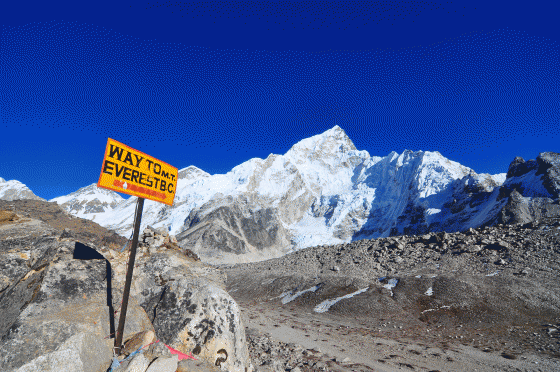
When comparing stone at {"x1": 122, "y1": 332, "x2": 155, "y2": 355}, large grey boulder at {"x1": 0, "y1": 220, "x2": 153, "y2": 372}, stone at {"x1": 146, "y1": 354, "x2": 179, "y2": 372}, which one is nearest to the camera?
large grey boulder at {"x1": 0, "y1": 220, "x2": 153, "y2": 372}

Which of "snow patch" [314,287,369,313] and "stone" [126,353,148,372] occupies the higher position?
"stone" [126,353,148,372]

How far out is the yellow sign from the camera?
6.15 metres

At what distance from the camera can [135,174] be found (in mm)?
6672

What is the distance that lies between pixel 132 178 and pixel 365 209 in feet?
599

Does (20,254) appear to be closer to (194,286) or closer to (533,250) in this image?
(194,286)

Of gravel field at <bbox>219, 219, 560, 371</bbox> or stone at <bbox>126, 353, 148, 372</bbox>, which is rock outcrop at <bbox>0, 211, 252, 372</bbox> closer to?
stone at <bbox>126, 353, 148, 372</bbox>

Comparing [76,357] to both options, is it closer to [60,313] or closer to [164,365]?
[60,313]

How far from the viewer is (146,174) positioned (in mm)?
6961

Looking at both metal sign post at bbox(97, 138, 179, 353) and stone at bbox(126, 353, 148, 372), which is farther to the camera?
metal sign post at bbox(97, 138, 179, 353)

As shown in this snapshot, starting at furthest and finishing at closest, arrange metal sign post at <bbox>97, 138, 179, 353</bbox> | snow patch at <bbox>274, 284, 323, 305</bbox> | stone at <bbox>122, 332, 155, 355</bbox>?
snow patch at <bbox>274, 284, 323, 305</bbox> < metal sign post at <bbox>97, 138, 179, 353</bbox> < stone at <bbox>122, 332, 155, 355</bbox>

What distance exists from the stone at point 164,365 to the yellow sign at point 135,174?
11.5 ft

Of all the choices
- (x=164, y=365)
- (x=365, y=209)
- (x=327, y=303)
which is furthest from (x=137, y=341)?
(x=365, y=209)

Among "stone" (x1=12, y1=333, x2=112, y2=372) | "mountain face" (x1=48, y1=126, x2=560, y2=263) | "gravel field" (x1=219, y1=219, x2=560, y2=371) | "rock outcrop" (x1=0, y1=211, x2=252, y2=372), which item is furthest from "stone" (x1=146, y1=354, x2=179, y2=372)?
"mountain face" (x1=48, y1=126, x2=560, y2=263)

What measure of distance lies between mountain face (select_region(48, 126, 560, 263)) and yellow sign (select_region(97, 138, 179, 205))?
92133mm
